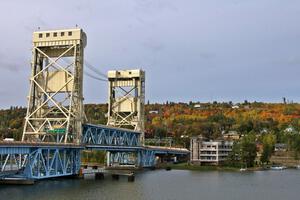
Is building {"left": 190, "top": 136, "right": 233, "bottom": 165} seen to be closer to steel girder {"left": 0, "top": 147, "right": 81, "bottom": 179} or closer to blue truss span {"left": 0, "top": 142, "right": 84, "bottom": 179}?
steel girder {"left": 0, "top": 147, "right": 81, "bottom": 179}

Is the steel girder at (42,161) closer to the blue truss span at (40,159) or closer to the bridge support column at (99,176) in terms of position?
the blue truss span at (40,159)

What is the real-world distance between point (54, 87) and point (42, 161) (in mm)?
16293

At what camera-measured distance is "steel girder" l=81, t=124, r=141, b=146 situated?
76312mm

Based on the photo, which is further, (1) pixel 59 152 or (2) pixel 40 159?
(1) pixel 59 152

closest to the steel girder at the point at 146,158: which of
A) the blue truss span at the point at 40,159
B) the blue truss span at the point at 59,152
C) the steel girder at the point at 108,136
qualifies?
the blue truss span at the point at 59,152

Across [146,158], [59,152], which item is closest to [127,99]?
[146,158]

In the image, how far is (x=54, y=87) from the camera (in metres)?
72.8

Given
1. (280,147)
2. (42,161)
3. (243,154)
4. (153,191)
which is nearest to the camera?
(153,191)

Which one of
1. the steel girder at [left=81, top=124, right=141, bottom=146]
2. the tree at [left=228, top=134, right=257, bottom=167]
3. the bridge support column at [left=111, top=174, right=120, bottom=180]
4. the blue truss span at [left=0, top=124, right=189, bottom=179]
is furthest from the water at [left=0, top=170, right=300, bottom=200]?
the tree at [left=228, top=134, right=257, bottom=167]

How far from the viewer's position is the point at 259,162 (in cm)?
11112

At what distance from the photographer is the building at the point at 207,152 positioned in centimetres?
11169

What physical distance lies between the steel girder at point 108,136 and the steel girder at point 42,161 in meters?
4.92

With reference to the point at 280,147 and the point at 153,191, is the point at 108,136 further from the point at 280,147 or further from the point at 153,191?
the point at 280,147

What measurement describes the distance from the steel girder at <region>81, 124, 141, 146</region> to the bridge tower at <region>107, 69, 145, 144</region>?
13.9 ft
